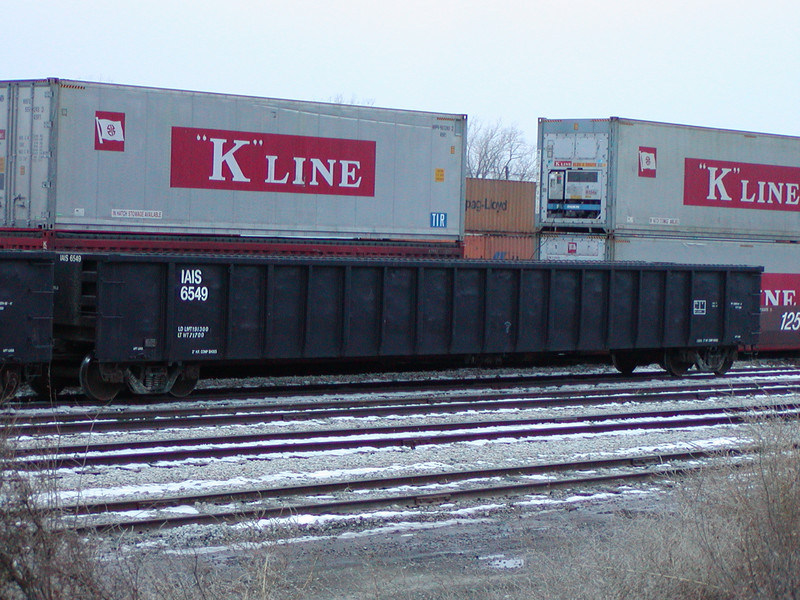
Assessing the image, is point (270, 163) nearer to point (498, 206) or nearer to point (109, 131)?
point (109, 131)

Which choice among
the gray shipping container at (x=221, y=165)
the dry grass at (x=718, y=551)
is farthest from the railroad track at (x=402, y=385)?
the dry grass at (x=718, y=551)

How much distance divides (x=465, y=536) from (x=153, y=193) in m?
11.6

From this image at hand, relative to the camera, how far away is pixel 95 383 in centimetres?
1430

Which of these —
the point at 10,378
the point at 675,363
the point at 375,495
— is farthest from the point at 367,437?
the point at 675,363

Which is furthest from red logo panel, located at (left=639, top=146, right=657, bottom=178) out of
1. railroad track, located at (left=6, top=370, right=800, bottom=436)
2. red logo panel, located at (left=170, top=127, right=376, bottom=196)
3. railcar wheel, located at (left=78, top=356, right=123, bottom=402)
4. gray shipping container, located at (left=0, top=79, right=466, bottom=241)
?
railcar wheel, located at (left=78, top=356, right=123, bottom=402)

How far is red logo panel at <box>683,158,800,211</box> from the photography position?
23094 mm

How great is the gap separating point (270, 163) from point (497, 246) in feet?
64.3

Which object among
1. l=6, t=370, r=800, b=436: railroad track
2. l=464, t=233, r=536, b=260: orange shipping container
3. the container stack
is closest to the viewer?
l=6, t=370, r=800, b=436: railroad track

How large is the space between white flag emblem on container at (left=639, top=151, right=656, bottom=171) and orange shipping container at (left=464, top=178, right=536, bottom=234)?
15308 mm

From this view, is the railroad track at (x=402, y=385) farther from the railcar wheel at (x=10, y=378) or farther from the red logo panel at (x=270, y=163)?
the red logo panel at (x=270, y=163)

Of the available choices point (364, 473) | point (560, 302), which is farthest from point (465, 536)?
point (560, 302)

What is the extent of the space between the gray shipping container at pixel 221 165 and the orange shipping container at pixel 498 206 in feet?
56.9

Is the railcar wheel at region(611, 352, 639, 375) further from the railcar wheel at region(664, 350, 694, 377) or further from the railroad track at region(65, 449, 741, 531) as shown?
the railroad track at region(65, 449, 741, 531)

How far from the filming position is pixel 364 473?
1009 centimetres
